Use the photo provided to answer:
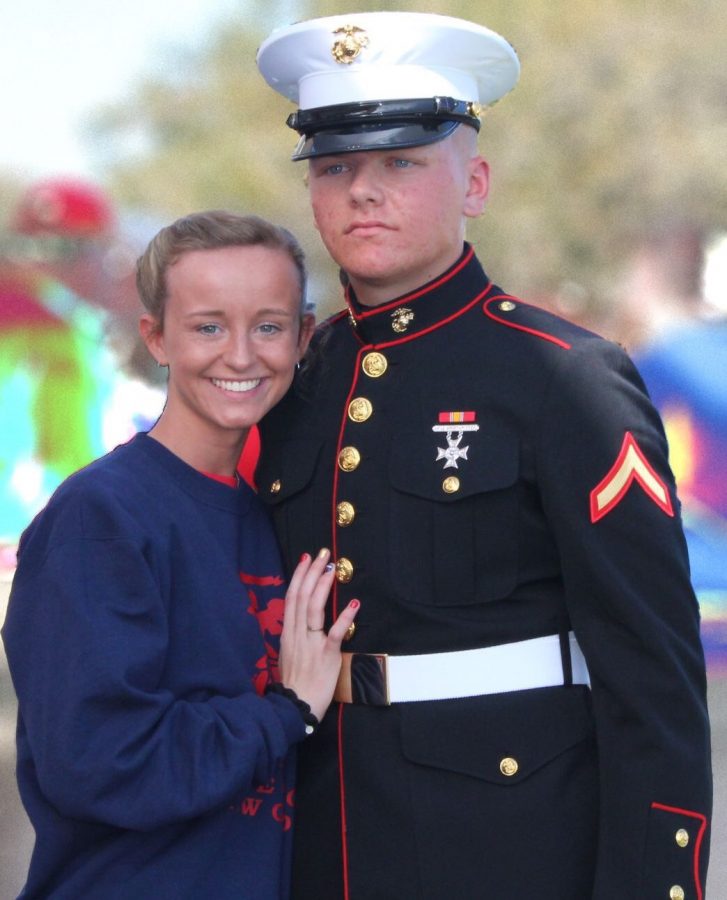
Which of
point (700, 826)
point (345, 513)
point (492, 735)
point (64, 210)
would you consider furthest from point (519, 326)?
point (64, 210)

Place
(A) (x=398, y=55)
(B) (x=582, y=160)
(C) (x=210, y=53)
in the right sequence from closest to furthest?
(A) (x=398, y=55) → (C) (x=210, y=53) → (B) (x=582, y=160)

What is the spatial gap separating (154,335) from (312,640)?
20.6 inches

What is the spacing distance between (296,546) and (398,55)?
735 millimetres

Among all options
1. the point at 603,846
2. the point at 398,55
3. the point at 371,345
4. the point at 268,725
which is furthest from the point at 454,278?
the point at 603,846

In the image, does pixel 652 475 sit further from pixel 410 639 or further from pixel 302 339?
pixel 302 339

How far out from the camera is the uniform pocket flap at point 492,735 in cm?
193

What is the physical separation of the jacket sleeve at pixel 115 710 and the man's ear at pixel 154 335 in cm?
38

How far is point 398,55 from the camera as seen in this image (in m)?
2.05

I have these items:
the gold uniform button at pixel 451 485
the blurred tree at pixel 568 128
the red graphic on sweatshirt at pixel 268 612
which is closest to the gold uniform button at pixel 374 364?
the gold uniform button at pixel 451 485

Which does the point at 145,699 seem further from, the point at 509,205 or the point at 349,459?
the point at 509,205

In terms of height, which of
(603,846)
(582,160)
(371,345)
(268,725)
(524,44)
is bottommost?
(603,846)

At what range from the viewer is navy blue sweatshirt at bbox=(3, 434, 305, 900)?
179 cm

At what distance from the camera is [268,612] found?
205 cm

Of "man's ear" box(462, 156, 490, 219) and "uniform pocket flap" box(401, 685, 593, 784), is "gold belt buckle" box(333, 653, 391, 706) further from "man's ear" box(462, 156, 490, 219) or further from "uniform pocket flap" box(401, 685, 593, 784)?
"man's ear" box(462, 156, 490, 219)
